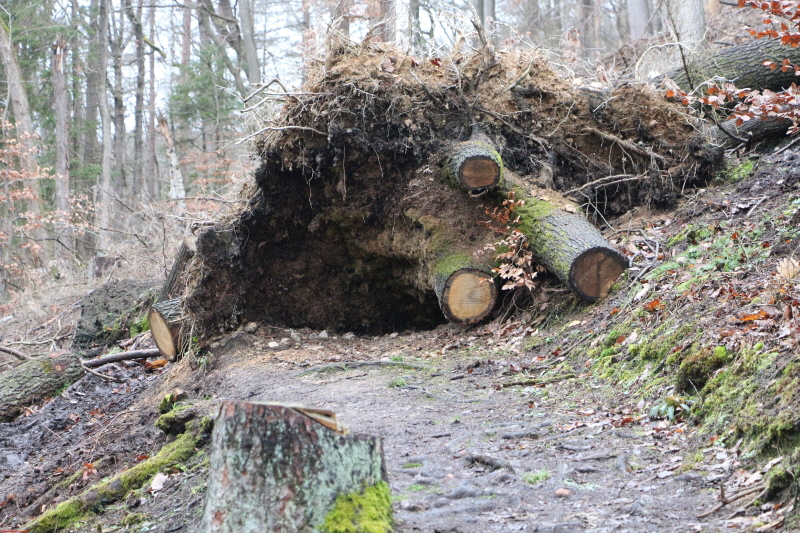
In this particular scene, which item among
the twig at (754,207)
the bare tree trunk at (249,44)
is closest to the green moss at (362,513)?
the twig at (754,207)

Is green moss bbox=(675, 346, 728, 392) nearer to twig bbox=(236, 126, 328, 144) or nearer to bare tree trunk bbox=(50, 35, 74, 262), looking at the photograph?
twig bbox=(236, 126, 328, 144)

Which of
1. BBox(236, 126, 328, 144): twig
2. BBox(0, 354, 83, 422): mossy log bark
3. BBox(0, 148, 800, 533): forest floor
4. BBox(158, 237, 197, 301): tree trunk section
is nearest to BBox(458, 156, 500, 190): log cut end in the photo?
BBox(0, 148, 800, 533): forest floor

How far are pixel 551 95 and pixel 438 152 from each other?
1722mm

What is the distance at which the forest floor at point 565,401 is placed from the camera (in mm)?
3383

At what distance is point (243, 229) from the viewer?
814 cm

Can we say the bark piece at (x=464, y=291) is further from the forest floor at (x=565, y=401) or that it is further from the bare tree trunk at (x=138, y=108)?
the bare tree trunk at (x=138, y=108)

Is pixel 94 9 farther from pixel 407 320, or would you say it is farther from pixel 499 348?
pixel 499 348

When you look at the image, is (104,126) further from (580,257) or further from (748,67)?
(580,257)

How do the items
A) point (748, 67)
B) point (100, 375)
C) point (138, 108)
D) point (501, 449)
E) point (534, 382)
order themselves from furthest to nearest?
point (138, 108), point (100, 375), point (748, 67), point (534, 382), point (501, 449)

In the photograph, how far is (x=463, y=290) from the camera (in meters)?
7.62

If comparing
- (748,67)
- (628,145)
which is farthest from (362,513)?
(748,67)

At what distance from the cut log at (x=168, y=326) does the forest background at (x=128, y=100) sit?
544 cm

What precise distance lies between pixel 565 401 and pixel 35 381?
301 inches

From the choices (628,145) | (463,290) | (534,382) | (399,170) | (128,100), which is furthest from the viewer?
(128,100)
